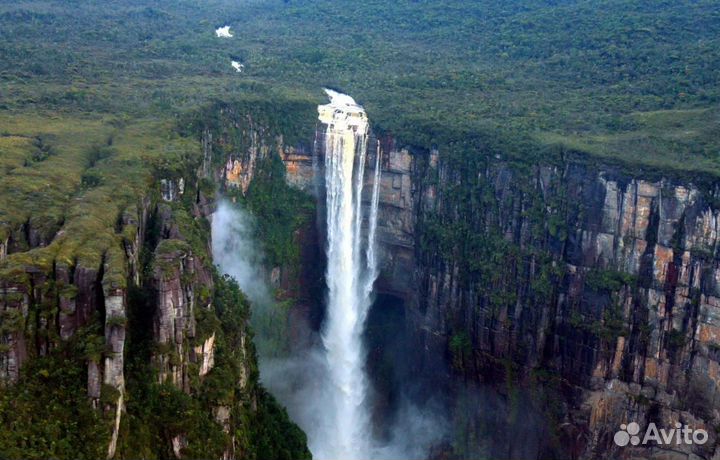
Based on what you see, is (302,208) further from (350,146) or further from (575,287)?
(575,287)

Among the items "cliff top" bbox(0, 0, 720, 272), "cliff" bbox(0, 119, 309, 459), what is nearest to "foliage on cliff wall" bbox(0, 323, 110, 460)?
"cliff" bbox(0, 119, 309, 459)

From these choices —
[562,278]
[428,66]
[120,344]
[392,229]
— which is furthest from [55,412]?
[428,66]

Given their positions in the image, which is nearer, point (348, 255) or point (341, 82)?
point (348, 255)

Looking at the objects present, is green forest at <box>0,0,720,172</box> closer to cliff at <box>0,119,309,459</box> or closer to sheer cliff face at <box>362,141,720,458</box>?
sheer cliff face at <box>362,141,720,458</box>

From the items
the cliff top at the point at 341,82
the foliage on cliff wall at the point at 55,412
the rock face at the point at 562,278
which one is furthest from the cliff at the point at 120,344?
the rock face at the point at 562,278

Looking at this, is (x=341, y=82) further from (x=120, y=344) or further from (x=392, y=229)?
(x=120, y=344)

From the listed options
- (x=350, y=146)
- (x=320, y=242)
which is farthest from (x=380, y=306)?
(x=350, y=146)

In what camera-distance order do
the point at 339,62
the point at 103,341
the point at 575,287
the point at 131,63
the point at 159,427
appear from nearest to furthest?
the point at 103,341 < the point at 159,427 < the point at 575,287 < the point at 131,63 < the point at 339,62
